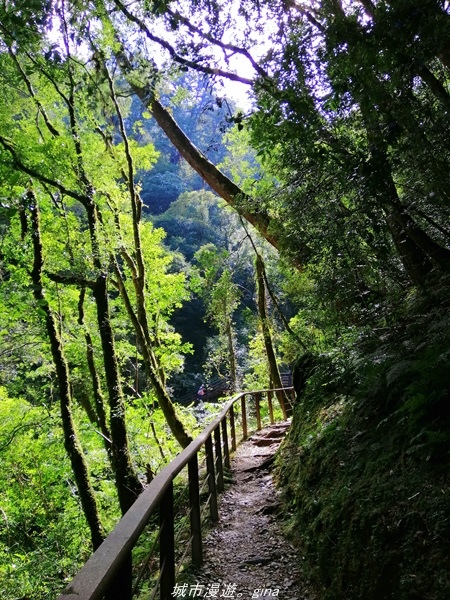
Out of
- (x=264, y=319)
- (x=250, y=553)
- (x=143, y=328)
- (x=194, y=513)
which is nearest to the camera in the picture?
(x=194, y=513)

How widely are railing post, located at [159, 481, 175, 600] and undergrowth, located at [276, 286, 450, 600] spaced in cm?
100

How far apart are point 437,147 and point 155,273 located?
12.0 m

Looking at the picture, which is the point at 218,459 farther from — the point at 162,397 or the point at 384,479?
the point at 162,397

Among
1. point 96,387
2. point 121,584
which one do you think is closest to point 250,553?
point 121,584

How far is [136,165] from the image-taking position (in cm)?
1273

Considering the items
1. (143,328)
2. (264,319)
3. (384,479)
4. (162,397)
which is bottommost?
(384,479)

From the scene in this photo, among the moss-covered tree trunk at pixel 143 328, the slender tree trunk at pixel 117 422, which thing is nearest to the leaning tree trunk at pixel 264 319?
the moss-covered tree trunk at pixel 143 328

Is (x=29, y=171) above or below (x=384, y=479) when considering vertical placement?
above

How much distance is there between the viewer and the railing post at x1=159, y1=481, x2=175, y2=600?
2.39 m

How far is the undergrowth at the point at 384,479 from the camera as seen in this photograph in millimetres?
2182

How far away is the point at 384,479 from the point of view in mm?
2783

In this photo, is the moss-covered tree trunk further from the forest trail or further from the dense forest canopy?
the forest trail

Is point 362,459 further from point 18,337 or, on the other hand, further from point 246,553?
point 18,337

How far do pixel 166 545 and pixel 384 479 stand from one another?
4.79 ft
